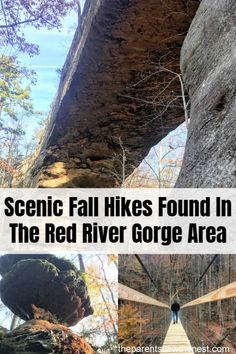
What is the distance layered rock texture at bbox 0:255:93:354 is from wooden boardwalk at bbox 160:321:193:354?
621 mm

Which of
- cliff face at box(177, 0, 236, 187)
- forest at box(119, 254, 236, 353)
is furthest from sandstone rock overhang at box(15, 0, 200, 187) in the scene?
forest at box(119, 254, 236, 353)

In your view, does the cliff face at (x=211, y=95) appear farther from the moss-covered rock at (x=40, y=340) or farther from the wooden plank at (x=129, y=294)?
the moss-covered rock at (x=40, y=340)

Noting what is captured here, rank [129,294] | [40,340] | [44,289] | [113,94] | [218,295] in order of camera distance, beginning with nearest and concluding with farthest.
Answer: [218,295], [129,294], [40,340], [44,289], [113,94]

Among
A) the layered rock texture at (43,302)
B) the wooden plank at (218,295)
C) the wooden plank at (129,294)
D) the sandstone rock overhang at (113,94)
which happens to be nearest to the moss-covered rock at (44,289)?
the layered rock texture at (43,302)

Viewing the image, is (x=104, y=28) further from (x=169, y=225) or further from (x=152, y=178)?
(x=152, y=178)

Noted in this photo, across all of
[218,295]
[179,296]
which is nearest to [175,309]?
[179,296]

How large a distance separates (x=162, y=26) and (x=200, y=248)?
149 inches

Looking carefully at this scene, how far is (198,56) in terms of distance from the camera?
2.43 metres

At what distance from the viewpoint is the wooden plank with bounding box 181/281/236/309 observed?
1.91 metres

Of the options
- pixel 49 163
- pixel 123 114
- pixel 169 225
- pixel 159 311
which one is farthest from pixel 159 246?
pixel 49 163

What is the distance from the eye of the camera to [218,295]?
198 centimetres

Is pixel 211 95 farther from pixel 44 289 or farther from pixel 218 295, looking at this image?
pixel 44 289

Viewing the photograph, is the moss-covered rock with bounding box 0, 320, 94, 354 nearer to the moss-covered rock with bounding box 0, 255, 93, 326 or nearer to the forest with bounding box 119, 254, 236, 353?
the moss-covered rock with bounding box 0, 255, 93, 326

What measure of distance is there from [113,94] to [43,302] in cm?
428
